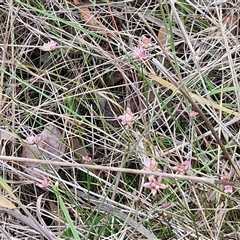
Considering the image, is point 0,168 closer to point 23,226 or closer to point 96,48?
point 23,226

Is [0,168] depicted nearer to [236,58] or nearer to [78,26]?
[78,26]

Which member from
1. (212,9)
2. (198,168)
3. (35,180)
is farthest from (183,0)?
(35,180)

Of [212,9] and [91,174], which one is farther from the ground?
[212,9]

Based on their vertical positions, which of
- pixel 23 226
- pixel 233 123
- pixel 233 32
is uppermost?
pixel 233 32

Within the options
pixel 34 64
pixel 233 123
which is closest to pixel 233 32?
pixel 233 123

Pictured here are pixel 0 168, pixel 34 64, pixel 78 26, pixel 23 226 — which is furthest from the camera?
pixel 34 64

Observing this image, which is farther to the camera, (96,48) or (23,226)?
(96,48)

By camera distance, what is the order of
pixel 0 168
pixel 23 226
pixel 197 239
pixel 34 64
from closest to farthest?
pixel 197 239 < pixel 23 226 < pixel 0 168 < pixel 34 64
